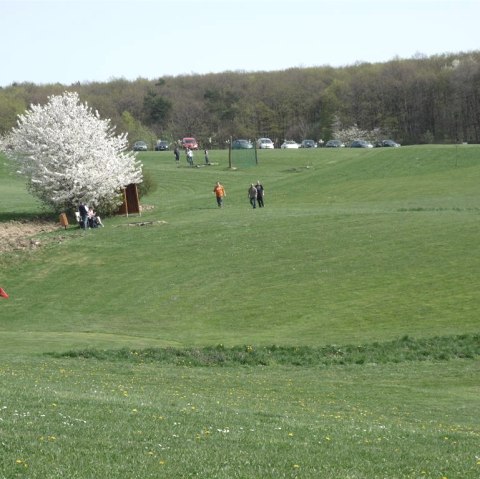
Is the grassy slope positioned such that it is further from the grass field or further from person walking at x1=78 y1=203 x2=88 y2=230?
person walking at x1=78 y1=203 x2=88 y2=230

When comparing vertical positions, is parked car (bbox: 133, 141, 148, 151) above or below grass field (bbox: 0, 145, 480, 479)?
above

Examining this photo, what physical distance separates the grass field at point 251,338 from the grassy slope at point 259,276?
0.14m

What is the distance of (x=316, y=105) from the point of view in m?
170

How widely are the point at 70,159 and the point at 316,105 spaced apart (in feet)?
366

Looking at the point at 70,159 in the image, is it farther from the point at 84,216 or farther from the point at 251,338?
the point at 251,338

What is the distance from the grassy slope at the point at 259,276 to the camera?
3216cm

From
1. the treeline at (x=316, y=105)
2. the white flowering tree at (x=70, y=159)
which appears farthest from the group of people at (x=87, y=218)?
the treeline at (x=316, y=105)

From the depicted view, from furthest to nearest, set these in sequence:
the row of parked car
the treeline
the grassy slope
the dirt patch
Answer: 1. the treeline
2. the row of parked car
3. the dirt patch
4. the grassy slope

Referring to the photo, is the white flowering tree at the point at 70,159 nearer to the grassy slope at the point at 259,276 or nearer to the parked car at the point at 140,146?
the grassy slope at the point at 259,276

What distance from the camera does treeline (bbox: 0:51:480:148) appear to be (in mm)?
157125

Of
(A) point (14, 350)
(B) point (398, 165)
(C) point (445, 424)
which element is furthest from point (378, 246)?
(B) point (398, 165)

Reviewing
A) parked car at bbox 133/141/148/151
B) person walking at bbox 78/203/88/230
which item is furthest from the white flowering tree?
parked car at bbox 133/141/148/151

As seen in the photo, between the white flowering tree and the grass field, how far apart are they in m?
3.31

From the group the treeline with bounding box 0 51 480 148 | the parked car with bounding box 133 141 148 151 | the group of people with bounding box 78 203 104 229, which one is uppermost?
the treeline with bounding box 0 51 480 148
